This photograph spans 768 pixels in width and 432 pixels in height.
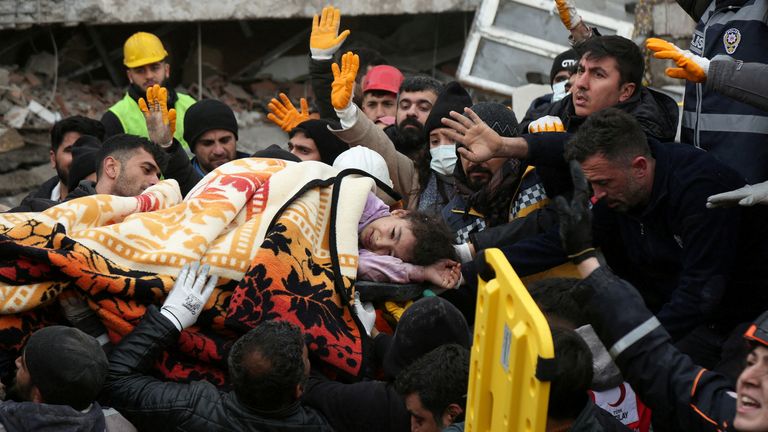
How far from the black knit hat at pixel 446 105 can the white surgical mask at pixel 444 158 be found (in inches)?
4.1

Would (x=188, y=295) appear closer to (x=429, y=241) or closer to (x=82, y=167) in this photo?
(x=429, y=241)

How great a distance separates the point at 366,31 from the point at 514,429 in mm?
7230

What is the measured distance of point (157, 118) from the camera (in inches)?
221

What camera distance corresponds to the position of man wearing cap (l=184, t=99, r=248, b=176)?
5.69 metres

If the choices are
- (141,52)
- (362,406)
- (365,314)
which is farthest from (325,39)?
(362,406)

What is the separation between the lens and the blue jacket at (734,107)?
401 cm

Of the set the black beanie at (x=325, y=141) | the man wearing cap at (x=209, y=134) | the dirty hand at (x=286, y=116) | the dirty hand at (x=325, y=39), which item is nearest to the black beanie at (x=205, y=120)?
the man wearing cap at (x=209, y=134)

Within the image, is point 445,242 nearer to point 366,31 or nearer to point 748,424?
point 748,424

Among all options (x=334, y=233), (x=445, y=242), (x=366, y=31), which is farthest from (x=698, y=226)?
(x=366, y=31)

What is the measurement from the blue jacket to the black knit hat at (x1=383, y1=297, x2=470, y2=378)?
127 centimetres

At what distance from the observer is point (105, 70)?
28.9 ft

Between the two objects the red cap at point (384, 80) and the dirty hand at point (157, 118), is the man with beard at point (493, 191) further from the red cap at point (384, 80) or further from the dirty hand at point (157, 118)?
the dirty hand at point (157, 118)

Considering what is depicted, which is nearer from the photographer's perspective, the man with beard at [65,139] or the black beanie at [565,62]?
the black beanie at [565,62]

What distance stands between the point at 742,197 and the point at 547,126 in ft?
3.67
